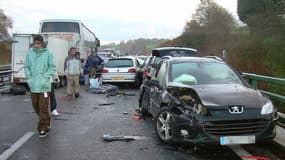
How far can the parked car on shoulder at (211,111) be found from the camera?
19.3 feet

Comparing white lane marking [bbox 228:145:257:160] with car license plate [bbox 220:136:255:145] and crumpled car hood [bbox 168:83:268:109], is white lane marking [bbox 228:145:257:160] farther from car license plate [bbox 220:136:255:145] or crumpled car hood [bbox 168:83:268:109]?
crumpled car hood [bbox 168:83:268:109]

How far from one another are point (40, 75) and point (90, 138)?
1.55 m

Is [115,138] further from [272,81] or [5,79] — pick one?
[5,79]

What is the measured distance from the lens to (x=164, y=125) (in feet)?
21.9

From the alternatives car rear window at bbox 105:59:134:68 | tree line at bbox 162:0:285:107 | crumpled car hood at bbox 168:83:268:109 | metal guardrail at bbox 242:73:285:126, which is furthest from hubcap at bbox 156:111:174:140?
car rear window at bbox 105:59:134:68

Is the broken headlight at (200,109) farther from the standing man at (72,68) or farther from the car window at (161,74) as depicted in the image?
the standing man at (72,68)

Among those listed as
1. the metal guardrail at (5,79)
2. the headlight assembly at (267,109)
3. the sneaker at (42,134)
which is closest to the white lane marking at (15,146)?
the sneaker at (42,134)

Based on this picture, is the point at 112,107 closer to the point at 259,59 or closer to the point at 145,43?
the point at 259,59

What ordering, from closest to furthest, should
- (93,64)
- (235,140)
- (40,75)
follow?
(235,140), (40,75), (93,64)

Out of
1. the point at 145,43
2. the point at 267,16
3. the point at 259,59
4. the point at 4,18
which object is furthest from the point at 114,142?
the point at 145,43

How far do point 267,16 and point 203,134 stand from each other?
2491 centimetres

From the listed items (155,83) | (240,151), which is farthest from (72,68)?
(240,151)

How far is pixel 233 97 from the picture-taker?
630 centimetres

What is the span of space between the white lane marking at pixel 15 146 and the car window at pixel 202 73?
297 centimetres
